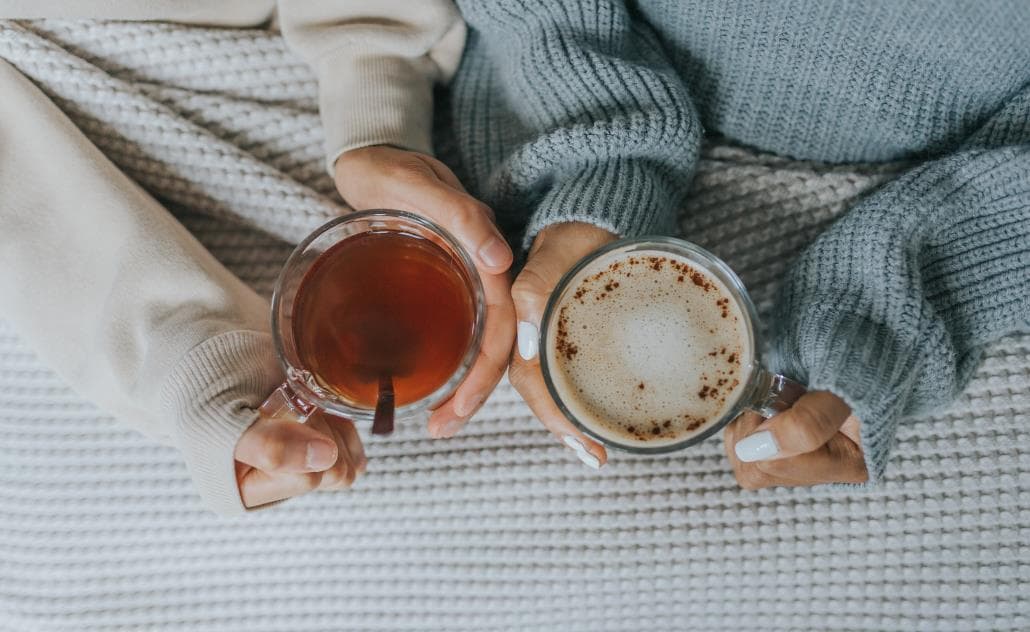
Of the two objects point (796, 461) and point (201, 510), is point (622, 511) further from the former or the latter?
point (201, 510)

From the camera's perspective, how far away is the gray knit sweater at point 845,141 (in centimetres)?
73

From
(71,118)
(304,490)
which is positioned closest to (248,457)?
(304,490)

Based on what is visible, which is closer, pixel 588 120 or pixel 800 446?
pixel 800 446

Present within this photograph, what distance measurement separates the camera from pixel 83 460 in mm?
885

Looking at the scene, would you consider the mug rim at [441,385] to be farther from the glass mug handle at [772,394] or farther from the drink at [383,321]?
the glass mug handle at [772,394]

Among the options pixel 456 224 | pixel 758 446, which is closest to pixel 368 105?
pixel 456 224

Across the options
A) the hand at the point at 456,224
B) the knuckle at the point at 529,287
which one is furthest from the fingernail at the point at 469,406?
the knuckle at the point at 529,287

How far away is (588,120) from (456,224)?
0.61 feet

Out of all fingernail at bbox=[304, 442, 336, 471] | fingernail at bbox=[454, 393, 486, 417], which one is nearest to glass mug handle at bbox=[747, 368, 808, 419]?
fingernail at bbox=[454, 393, 486, 417]

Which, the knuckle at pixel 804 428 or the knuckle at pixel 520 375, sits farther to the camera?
the knuckle at pixel 520 375

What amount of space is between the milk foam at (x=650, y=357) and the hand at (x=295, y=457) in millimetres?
220

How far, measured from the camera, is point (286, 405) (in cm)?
69

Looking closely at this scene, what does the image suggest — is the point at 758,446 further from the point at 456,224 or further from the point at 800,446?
the point at 456,224

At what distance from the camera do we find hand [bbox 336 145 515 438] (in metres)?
0.73
